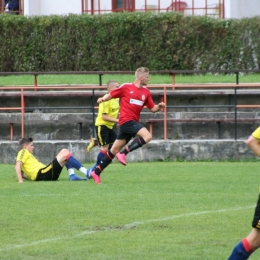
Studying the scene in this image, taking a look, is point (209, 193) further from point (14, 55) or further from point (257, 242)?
point (14, 55)

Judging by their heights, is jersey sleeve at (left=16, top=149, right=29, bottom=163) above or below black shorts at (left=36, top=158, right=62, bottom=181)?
above

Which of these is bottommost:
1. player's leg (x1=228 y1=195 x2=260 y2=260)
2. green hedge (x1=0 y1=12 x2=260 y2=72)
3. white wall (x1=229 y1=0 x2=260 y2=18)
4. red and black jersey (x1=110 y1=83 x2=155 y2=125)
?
player's leg (x1=228 y1=195 x2=260 y2=260)

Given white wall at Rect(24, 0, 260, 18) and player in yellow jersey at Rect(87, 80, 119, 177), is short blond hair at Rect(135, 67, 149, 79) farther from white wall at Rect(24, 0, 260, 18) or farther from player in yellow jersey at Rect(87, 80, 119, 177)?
white wall at Rect(24, 0, 260, 18)

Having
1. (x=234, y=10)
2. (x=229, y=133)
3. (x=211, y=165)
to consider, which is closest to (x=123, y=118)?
(x=211, y=165)

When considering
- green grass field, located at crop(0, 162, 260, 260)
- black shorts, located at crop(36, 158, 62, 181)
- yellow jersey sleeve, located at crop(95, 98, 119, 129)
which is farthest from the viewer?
yellow jersey sleeve, located at crop(95, 98, 119, 129)

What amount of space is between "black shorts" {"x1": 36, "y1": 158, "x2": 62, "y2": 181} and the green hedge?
1210cm

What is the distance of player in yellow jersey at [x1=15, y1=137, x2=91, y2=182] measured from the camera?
49.9ft

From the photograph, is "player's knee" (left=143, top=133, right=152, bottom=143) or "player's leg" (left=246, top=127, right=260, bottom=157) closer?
"player's leg" (left=246, top=127, right=260, bottom=157)

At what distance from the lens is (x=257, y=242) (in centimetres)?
735

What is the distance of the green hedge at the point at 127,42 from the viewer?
27.0 meters

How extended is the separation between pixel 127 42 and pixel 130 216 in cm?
1693

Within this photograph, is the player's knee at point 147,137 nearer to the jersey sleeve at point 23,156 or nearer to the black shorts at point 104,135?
the jersey sleeve at point 23,156

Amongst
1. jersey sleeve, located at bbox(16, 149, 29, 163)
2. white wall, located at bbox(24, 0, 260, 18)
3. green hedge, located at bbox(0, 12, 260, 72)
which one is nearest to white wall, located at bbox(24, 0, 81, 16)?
white wall, located at bbox(24, 0, 260, 18)

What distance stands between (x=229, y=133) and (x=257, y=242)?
14248 millimetres
